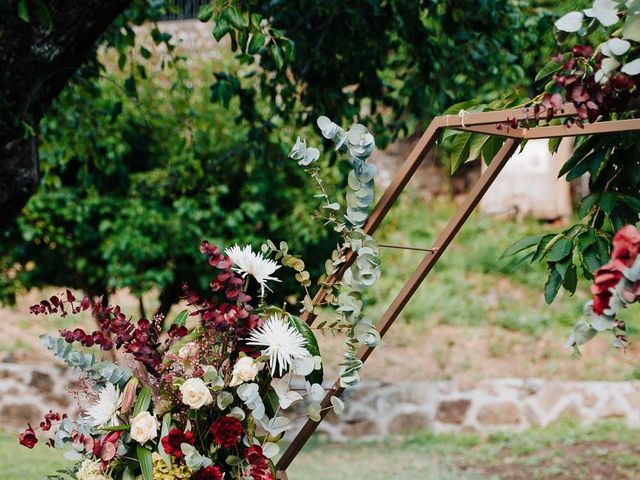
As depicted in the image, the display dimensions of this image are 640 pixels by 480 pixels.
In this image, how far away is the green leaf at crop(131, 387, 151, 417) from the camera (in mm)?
2229

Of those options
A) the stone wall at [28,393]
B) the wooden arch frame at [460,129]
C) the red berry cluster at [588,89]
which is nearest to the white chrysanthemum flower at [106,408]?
the wooden arch frame at [460,129]

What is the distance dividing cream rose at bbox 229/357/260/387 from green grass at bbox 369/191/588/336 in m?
6.38

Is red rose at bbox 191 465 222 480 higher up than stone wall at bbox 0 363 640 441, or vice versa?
stone wall at bbox 0 363 640 441

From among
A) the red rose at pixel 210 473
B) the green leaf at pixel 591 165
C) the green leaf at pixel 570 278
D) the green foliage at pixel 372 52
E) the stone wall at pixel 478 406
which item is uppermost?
the green foliage at pixel 372 52

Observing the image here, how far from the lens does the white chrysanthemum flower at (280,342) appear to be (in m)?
2.17

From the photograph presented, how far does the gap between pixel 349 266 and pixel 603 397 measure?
15.0ft

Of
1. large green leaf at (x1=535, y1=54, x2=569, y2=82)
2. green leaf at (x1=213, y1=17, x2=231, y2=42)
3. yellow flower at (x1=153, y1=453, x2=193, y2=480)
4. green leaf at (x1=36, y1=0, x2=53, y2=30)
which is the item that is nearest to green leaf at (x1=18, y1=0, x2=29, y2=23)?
green leaf at (x1=36, y1=0, x2=53, y2=30)

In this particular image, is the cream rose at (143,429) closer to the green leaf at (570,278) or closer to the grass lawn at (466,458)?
the green leaf at (570,278)

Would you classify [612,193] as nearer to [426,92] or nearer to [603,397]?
[426,92]

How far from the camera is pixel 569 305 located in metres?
8.53

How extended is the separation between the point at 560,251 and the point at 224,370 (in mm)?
901

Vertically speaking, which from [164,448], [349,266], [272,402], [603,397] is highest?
[603,397]

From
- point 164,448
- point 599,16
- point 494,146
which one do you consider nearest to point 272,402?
point 164,448

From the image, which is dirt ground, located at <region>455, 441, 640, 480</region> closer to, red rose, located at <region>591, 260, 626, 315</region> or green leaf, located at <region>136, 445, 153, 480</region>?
green leaf, located at <region>136, 445, 153, 480</region>
